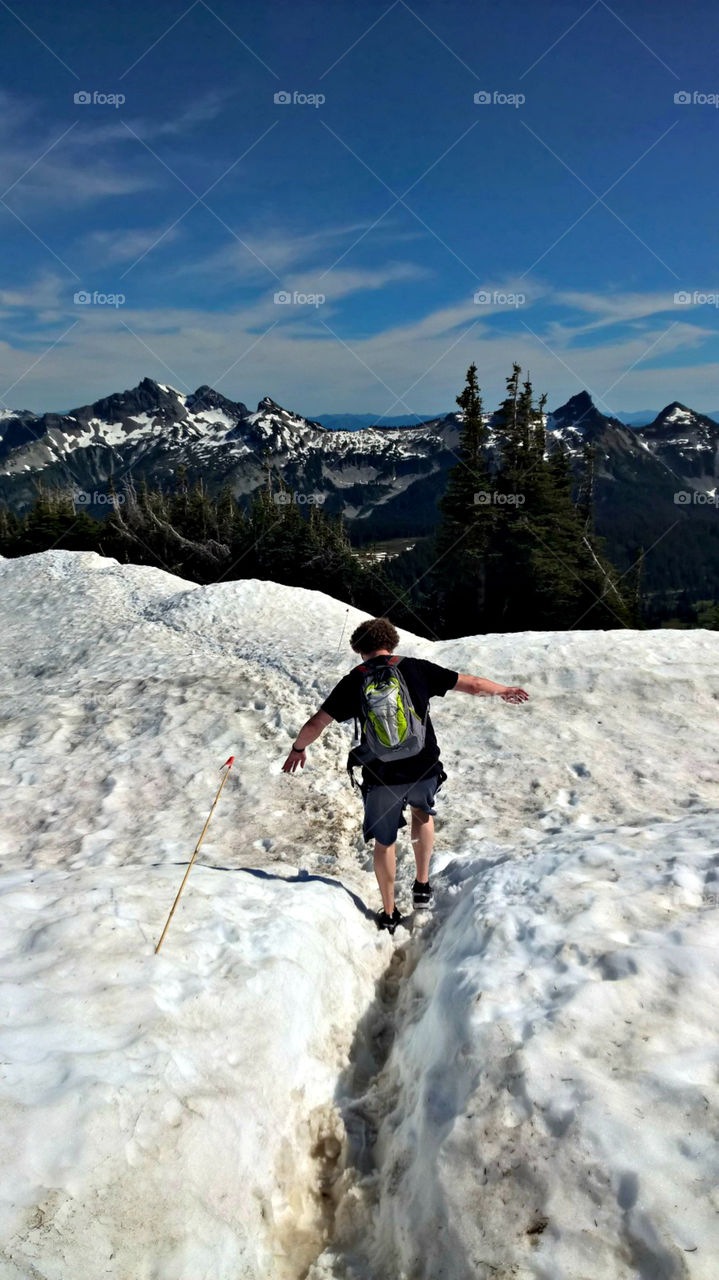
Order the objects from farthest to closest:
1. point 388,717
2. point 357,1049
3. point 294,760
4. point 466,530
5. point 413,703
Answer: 1. point 466,530
2. point 294,760
3. point 413,703
4. point 388,717
5. point 357,1049

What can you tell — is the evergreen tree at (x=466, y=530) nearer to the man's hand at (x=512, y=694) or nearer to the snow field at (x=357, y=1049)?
the snow field at (x=357, y=1049)

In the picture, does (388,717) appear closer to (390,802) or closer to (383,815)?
(390,802)

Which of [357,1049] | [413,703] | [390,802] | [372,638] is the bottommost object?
[357,1049]

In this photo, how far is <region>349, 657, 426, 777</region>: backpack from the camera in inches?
272

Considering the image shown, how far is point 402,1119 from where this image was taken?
5160 mm

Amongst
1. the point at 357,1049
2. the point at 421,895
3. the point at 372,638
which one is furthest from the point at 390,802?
the point at 357,1049

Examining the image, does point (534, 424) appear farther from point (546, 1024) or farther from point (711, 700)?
point (546, 1024)

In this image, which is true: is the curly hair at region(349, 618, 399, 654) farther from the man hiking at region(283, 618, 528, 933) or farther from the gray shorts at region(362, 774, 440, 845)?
the gray shorts at region(362, 774, 440, 845)

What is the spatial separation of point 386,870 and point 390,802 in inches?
35.9

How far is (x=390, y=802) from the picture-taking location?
7.09m

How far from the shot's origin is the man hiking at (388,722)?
6922 millimetres

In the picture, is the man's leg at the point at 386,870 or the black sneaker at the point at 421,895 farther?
the black sneaker at the point at 421,895

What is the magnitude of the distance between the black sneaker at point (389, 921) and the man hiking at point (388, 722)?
2.92ft

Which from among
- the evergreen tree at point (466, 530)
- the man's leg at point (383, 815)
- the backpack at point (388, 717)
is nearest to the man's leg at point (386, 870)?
the man's leg at point (383, 815)
